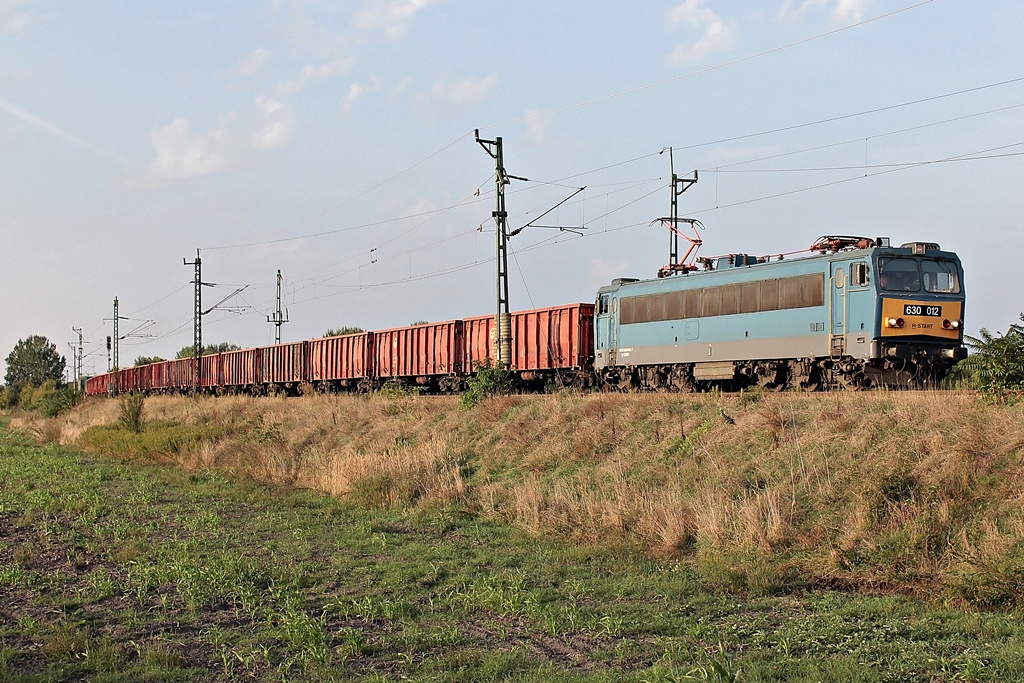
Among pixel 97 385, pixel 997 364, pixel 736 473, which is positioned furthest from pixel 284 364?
pixel 97 385

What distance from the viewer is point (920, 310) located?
64.1 feet

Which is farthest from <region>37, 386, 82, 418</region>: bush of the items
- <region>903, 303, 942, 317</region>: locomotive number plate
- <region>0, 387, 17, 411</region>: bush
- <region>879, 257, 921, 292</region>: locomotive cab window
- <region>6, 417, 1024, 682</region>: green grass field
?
<region>903, 303, 942, 317</region>: locomotive number plate

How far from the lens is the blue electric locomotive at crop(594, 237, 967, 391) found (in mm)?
19359

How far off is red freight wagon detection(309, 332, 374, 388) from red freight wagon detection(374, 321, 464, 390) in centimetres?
77

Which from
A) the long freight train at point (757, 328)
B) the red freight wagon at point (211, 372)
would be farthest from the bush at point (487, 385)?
the red freight wagon at point (211, 372)

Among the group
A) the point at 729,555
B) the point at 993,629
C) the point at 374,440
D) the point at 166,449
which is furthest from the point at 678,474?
the point at 166,449

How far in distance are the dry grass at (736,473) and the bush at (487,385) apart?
2.88ft

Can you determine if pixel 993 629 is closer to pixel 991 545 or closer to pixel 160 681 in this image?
pixel 991 545

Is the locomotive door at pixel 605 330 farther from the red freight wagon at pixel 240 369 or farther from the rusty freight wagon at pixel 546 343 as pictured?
the red freight wagon at pixel 240 369

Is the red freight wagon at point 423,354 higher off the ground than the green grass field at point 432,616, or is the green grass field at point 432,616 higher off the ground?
the red freight wagon at point 423,354

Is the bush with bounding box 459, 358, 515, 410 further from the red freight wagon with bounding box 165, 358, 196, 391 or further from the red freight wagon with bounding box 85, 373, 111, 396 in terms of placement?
the red freight wagon with bounding box 85, 373, 111, 396

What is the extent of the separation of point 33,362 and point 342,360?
351 feet

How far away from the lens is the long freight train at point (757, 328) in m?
19.4

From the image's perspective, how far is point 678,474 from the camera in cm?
1387
